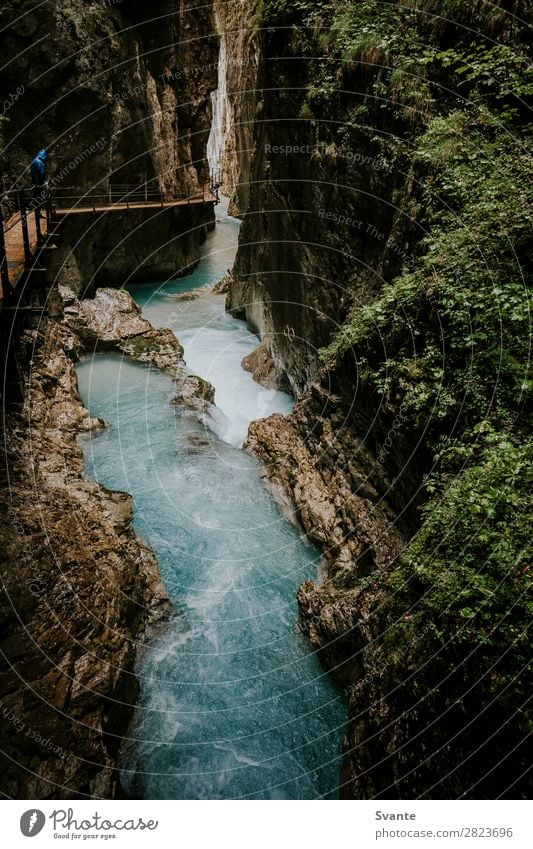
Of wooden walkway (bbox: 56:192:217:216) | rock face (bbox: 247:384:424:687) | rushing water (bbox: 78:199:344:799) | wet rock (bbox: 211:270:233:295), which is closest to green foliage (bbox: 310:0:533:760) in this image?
rock face (bbox: 247:384:424:687)

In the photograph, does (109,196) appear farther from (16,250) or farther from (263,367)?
(16,250)

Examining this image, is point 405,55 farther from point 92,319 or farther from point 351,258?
point 92,319

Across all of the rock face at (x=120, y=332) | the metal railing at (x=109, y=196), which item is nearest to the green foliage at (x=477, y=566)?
the rock face at (x=120, y=332)

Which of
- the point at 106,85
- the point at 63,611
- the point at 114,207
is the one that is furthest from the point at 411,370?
the point at 106,85

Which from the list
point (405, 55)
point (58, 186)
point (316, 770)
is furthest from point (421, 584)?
point (58, 186)

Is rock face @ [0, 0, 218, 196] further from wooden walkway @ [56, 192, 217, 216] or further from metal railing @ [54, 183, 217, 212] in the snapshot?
wooden walkway @ [56, 192, 217, 216]

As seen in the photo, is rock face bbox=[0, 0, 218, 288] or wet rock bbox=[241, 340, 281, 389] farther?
rock face bbox=[0, 0, 218, 288]
